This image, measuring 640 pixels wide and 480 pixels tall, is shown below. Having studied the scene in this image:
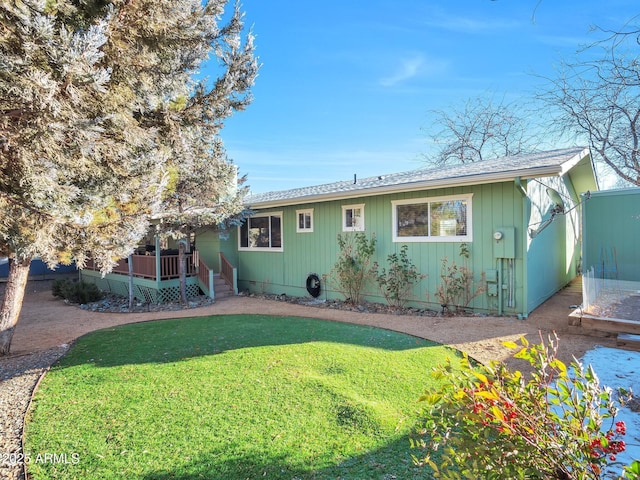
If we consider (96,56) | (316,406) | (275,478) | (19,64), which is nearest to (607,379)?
(316,406)

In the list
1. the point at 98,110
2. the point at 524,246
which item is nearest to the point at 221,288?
the point at 98,110

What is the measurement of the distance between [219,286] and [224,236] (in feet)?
6.87

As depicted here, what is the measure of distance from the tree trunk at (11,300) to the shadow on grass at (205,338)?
0.90m

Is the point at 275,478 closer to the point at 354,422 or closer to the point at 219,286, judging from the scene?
the point at 354,422

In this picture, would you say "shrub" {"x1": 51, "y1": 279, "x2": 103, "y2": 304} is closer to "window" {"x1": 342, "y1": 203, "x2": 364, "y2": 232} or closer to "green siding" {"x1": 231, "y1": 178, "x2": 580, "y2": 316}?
"green siding" {"x1": 231, "y1": 178, "x2": 580, "y2": 316}

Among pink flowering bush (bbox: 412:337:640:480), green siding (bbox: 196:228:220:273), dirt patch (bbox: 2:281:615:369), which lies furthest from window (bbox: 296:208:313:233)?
pink flowering bush (bbox: 412:337:640:480)

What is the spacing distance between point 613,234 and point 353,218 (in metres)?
7.25

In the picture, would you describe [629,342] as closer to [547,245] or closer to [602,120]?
[547,245]

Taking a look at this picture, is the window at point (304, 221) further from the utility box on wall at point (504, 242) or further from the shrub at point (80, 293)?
the shrub at point (80, 293)

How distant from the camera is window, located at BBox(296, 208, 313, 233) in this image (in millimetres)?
10515

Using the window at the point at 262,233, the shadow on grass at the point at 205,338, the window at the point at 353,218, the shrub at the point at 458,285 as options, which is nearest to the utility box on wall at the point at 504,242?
the shrub at the point at 458,285

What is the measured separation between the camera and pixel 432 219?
800 cm

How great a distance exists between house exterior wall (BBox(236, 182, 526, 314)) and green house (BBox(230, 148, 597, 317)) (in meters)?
0.02

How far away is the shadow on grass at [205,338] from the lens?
16.6ft
